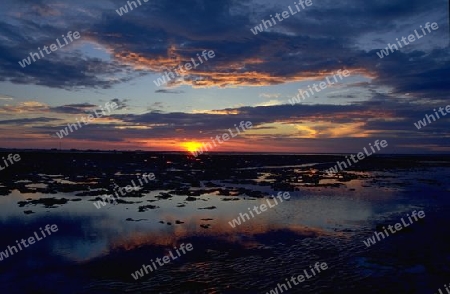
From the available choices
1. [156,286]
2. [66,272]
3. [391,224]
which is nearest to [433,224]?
[391,224]

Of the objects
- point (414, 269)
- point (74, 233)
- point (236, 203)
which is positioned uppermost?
point (74, 233)

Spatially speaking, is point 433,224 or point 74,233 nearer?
point 74,233

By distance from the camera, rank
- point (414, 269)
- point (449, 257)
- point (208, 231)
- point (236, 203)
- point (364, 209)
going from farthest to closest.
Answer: point (236, 203) → point (364, 209) → point (208, 231) → point (449, 257) → point (414, 269)

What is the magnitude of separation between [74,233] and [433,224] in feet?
79.6

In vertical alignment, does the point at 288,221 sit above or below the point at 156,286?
below

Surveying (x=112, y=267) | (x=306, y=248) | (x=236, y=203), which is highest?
(x=112, y=267)

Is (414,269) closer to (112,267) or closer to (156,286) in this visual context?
(156,286)

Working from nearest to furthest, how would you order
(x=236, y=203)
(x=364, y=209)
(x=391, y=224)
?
(x=391, y=224) → (x=364, y=209) → (x=236, y=203)

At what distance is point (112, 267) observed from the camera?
1509cm

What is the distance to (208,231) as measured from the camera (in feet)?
71.6

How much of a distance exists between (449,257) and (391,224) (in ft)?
24.2

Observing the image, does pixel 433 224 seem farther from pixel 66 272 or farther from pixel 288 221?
pixel 66 272

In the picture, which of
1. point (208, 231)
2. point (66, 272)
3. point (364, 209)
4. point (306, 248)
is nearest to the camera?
point (66, 272)

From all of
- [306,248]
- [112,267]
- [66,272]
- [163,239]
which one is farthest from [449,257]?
[66,272]
